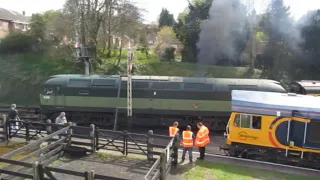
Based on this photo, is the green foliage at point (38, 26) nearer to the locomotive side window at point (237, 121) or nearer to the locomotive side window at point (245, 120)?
the locomotive side window at point (237, 121)

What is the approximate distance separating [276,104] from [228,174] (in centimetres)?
378

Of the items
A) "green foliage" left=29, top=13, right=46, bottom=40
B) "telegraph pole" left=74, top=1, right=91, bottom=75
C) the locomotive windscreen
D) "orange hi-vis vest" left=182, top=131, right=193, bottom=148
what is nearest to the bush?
"green foliage" left=29, top=13, right=46, bottom=40

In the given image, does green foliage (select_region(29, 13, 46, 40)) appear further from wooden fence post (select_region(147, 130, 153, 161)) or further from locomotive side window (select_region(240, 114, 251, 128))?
locomotive side window (select_region(240, 114, 251, 128))

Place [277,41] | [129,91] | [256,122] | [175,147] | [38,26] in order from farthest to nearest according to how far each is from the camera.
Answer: [38,26], [277,41], [129,91], [256,122], [175,147]

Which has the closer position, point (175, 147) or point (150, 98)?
point (175, 147)

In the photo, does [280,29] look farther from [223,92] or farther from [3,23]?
[3,23]

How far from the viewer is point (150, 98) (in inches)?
810

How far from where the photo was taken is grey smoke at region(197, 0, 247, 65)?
3741cm

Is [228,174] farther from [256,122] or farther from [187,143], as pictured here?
[256,122]

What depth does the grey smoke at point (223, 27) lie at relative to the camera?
123ft

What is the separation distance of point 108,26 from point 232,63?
14956mm

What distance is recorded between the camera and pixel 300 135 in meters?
13.1

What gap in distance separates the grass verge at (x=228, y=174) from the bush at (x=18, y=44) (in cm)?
3324

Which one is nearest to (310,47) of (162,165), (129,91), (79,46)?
(129,91)
